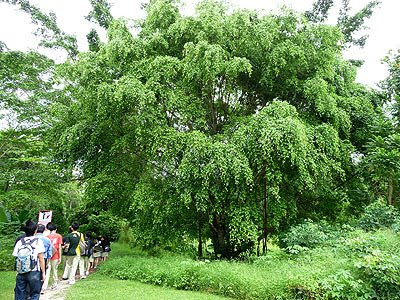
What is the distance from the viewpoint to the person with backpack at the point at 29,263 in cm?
512

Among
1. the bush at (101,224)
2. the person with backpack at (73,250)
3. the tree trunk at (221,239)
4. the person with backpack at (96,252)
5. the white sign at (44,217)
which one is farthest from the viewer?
the bush at (101,224)

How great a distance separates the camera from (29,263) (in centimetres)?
512

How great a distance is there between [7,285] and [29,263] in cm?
407

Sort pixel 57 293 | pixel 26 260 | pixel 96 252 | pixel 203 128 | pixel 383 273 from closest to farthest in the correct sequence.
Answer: pixel 26 260, pixel 383 273, pixel 57 293, pixel 96 252, pixel 203 128

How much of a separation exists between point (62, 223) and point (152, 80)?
907 cm

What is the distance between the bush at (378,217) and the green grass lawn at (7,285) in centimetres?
957

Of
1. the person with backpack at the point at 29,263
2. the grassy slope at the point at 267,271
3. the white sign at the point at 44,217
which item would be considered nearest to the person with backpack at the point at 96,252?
the grassy slope at the point at 267,271

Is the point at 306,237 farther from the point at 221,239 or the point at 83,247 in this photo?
the point at 83,247

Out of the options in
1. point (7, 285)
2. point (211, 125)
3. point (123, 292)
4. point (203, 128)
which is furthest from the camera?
point (211, 125)

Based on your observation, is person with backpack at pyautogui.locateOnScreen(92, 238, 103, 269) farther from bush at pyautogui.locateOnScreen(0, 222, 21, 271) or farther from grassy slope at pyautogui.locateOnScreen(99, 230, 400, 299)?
bush at pyautogui.locateOnScreen(0, 222, 21, 271)

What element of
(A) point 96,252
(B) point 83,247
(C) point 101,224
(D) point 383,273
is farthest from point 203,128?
(C) point 101,224

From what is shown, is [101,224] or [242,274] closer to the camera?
[242,274]

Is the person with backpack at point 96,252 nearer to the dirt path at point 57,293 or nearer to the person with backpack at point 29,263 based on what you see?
the dirt path at point 57,293

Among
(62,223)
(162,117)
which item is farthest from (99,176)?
(62,223)
